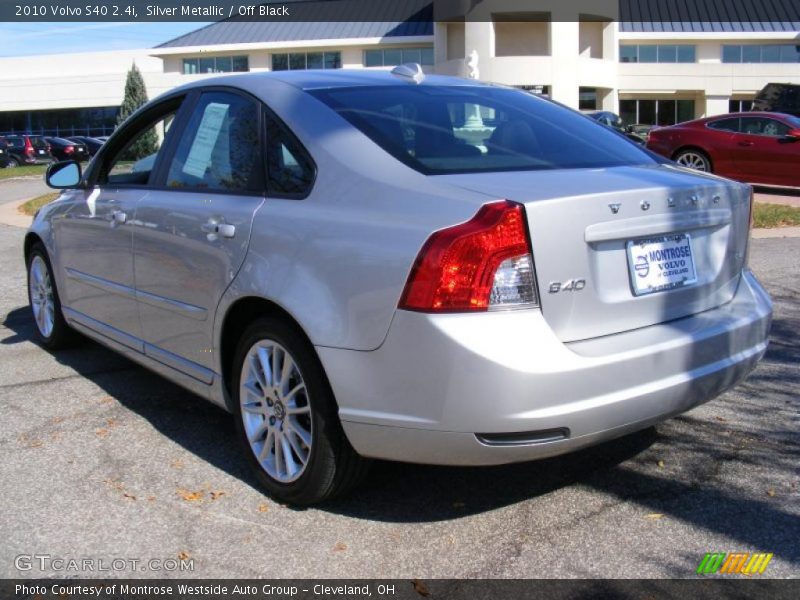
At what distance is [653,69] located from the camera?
5725 cm

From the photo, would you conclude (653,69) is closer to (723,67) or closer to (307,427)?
(723,67)

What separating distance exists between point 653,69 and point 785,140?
44.6 m

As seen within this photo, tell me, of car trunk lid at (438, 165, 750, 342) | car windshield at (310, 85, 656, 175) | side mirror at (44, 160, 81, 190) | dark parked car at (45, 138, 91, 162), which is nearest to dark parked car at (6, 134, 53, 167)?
dark parked car at (45, 138, 91, 162)

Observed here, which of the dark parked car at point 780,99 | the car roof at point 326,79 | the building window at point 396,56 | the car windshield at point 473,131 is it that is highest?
the building window at point 396,56

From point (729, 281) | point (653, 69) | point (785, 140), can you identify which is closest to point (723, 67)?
point (653, 69)

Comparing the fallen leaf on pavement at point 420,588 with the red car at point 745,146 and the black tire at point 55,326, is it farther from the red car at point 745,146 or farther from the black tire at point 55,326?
the red car at point 745,146

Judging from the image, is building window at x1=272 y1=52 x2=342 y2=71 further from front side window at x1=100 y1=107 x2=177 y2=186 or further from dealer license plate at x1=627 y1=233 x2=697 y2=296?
dealer license plate at x1=627 y1=233 x2=697 y2=296

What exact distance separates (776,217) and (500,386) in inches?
402

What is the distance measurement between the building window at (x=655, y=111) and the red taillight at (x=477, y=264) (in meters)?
58.7

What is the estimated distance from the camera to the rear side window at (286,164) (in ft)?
12.1

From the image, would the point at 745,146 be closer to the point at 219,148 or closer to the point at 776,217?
the point at 776,217

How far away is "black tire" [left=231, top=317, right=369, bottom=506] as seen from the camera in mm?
3451

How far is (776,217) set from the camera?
39.5ft

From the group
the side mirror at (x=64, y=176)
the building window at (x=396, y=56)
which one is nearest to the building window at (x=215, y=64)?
the building window at (x=396, y=56)
